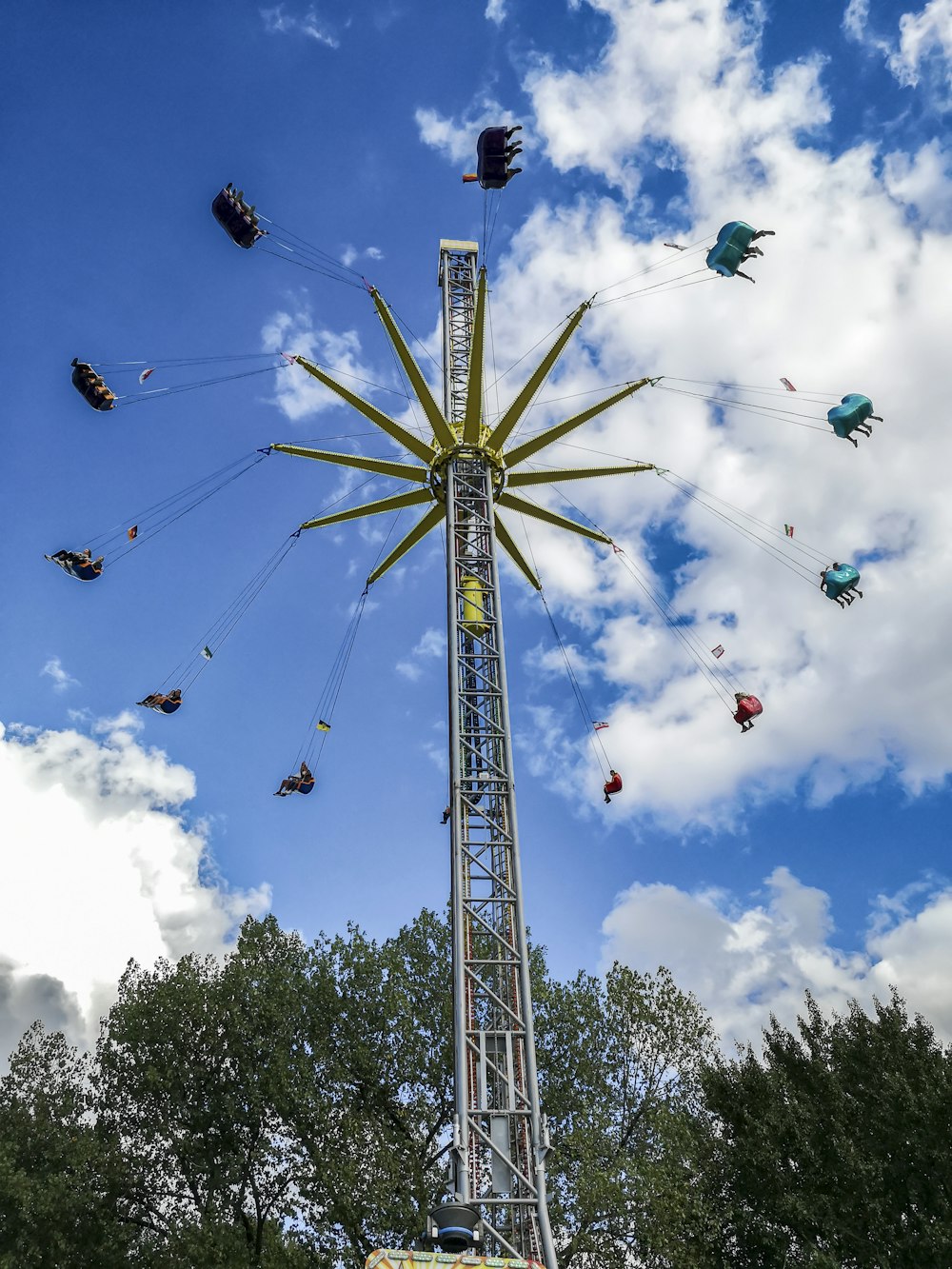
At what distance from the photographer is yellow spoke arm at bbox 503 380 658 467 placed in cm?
2069

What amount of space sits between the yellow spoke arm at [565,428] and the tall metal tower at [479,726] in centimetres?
3

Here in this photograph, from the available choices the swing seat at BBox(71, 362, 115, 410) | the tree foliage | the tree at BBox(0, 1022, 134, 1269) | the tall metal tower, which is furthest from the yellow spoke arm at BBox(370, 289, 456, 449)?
the tree at BBox(0, 1022, 134, 1269)

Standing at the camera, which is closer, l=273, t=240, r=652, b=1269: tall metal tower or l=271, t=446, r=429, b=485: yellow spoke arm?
l=273, t=240, r=652, b=1269: tall metal tower

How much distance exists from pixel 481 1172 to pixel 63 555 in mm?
15127

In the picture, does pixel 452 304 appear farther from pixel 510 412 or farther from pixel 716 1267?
pixel 716 1267

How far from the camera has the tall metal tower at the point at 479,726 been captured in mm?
13922

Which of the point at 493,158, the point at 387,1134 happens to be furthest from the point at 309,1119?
the point at 493,158

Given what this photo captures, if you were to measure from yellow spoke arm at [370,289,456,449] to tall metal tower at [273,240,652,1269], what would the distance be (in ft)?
0.09

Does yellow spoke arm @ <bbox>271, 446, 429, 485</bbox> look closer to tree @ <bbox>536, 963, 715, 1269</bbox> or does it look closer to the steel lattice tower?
the steel lattice tower

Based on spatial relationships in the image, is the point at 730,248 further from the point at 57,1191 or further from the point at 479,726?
the point at 57,1191

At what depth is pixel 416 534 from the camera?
2250cm

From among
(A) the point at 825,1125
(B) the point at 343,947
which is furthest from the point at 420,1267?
(A) the point at 825,1125

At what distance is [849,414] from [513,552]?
26.8ft

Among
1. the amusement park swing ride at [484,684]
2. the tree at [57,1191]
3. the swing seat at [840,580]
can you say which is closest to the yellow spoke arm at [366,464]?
the amusement park swing ride at [484,684]
